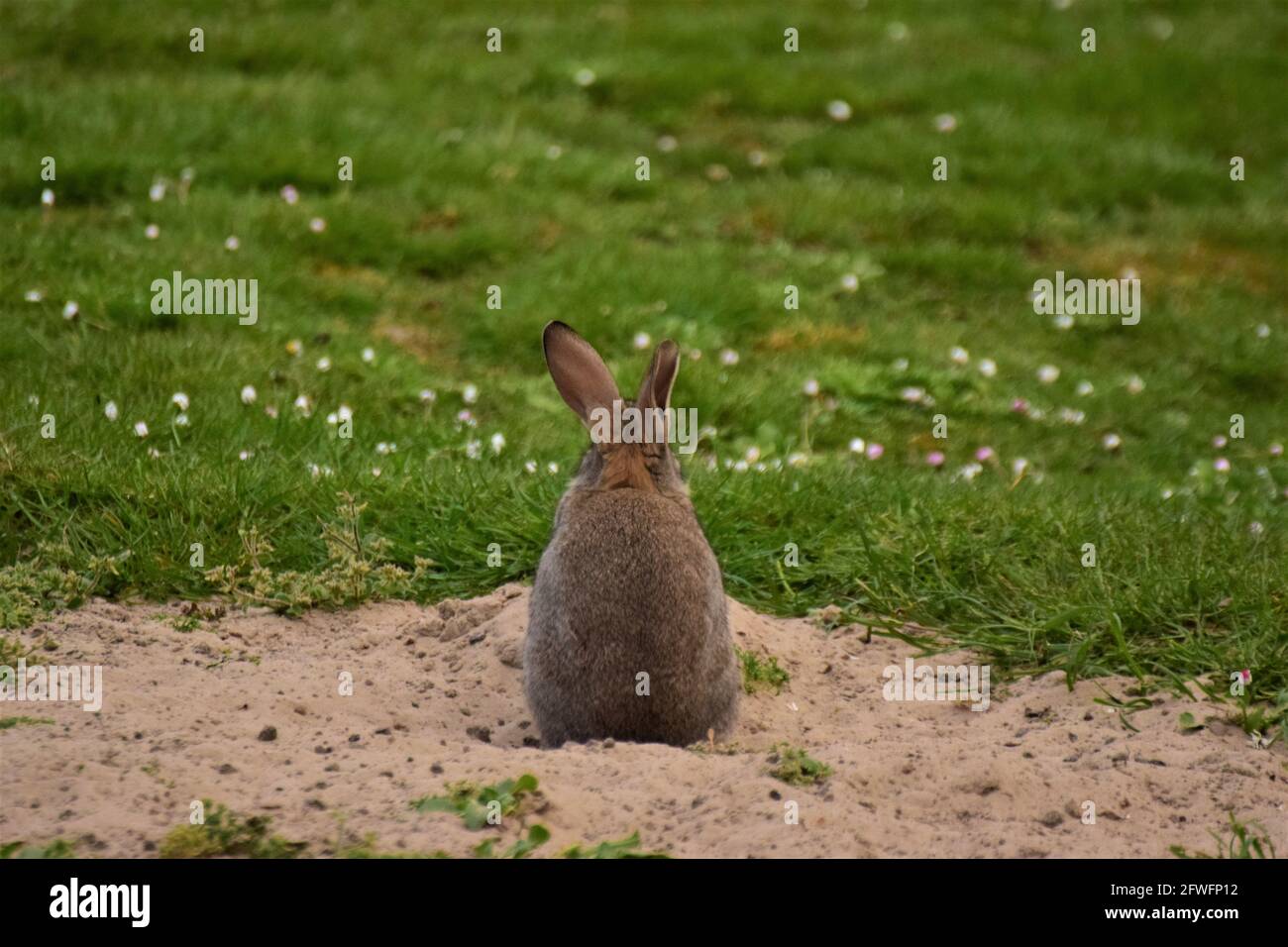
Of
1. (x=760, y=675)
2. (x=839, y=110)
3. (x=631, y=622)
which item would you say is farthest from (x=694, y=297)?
(x=631, y=622)

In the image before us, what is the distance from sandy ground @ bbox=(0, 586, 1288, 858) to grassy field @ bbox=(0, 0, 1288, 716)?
355mm

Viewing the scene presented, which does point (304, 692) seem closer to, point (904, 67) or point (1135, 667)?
point (1135, 667)

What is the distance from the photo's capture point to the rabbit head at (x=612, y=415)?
4.82m

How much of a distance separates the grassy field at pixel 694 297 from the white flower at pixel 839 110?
41 mm

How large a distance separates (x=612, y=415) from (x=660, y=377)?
0.22m

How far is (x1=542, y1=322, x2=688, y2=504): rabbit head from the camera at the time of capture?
4824mm

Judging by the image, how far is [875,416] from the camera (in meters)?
8.09

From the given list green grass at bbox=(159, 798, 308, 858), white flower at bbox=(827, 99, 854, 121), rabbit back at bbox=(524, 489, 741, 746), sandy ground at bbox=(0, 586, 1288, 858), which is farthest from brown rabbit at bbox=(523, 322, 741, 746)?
white flower at bbox=(827, 99, 854, 121)

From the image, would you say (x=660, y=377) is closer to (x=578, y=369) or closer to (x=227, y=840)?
(x=578, y=369)

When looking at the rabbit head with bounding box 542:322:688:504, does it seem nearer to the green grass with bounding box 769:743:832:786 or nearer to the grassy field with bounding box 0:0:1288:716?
the green grass with bounding box 769:743:832:786

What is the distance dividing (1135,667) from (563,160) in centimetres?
628

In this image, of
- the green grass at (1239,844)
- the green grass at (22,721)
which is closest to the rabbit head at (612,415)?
the green grass at (22,721)

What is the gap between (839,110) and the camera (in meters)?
11.7

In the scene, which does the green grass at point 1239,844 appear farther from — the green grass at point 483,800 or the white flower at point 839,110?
the white flower at point 839,110
